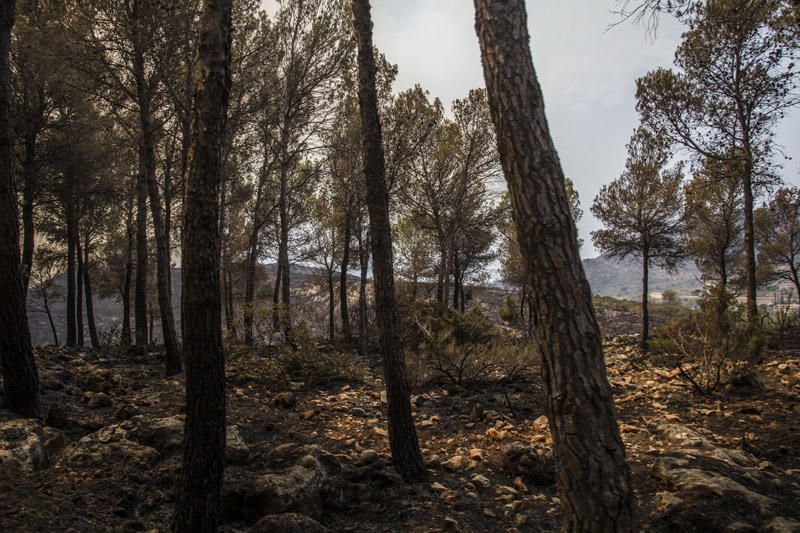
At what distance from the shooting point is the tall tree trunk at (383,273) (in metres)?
4.07

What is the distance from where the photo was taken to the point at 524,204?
2260mm

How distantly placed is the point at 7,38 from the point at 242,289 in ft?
68.2

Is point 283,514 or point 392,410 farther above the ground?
point 392,410

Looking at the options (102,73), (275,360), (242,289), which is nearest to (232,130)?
(102,73)

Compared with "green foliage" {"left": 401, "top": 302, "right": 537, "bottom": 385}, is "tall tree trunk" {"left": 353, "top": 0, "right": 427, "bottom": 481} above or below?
above

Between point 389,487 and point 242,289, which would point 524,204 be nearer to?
point 389,487

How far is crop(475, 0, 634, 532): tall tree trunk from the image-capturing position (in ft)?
6.87

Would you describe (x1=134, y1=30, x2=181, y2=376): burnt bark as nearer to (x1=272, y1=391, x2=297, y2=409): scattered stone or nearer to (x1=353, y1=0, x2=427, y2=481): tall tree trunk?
(x1=272, y1=391, x2=297, y2=409): scattered stone

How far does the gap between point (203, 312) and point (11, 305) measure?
327 centimetres

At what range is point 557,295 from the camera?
2189 mm

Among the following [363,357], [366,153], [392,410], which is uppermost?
[366,153]

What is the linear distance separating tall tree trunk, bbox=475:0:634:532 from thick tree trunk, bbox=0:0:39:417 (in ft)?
16.4

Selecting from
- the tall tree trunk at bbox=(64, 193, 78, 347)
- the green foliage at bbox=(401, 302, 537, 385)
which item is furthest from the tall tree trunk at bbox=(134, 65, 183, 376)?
the tall tree trunk at bbox=(64, 193, 78, 347)

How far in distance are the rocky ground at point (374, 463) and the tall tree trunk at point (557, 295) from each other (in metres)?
1.35
